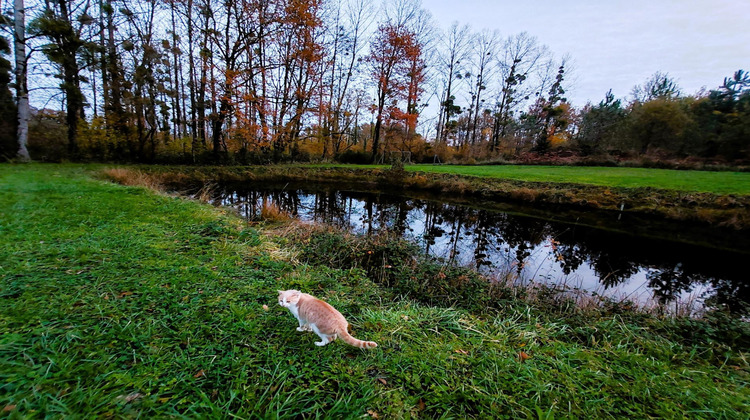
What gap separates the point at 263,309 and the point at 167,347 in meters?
0.71

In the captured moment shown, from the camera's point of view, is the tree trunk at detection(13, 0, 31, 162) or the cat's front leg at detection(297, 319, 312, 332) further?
the tree trunk at detection(13, 0, 31, 162)

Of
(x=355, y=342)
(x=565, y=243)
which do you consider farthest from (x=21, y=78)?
(x=565, y=243)

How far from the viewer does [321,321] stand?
1.90 meters

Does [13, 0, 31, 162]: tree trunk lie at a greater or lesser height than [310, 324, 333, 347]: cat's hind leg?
greater

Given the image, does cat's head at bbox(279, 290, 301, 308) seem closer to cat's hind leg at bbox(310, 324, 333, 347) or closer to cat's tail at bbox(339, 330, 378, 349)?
cat's hind leg at bbox(310, 324, 333, 347)

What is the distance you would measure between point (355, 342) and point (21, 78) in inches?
668

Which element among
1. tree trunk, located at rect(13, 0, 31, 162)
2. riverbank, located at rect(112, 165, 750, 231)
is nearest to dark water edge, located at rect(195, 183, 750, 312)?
riverbank, located at rect(112, 165, 750, 231)

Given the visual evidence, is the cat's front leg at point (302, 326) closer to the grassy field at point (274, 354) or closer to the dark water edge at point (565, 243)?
the grassy field at point (274, 354)

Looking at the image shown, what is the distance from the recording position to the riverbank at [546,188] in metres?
7.98

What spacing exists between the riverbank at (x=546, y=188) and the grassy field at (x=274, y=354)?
7.83 m

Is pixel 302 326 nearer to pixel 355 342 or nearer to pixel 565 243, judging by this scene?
pixel 355 342

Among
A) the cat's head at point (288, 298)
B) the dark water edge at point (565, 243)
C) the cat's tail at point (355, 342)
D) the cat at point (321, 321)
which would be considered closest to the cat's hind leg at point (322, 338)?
the cat at point (321, 321)

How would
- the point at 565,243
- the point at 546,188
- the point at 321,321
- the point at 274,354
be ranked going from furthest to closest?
the point at 546,188
the point at 565,243
the point at 321,321
the point at 274,354

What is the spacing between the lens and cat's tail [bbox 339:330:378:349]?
179 centimetres
